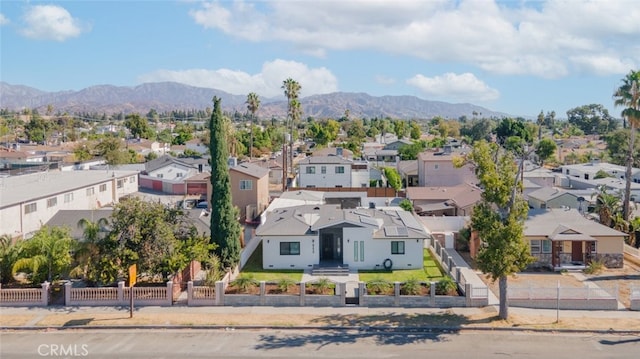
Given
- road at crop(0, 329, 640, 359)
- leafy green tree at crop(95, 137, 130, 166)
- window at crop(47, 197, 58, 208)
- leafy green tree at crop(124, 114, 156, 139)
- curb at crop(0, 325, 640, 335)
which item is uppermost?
leafy green tree at crop(124, 114, 156, 139)

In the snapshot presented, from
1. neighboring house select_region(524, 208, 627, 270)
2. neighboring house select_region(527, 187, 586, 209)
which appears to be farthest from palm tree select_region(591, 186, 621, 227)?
neighboring house select_region(524, 208, 627, 270)

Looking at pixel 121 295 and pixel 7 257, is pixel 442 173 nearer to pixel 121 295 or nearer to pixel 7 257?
pixel 121 295

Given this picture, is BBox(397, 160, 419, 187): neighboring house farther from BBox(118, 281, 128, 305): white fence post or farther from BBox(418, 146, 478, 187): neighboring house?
BBox(118, 281, 128, 305): white fence post

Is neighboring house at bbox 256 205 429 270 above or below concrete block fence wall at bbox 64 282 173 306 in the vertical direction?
above

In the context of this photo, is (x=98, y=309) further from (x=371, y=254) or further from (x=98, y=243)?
(x=371, y=254)

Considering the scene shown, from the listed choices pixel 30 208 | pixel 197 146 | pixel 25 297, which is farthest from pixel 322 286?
pixel 197 146
